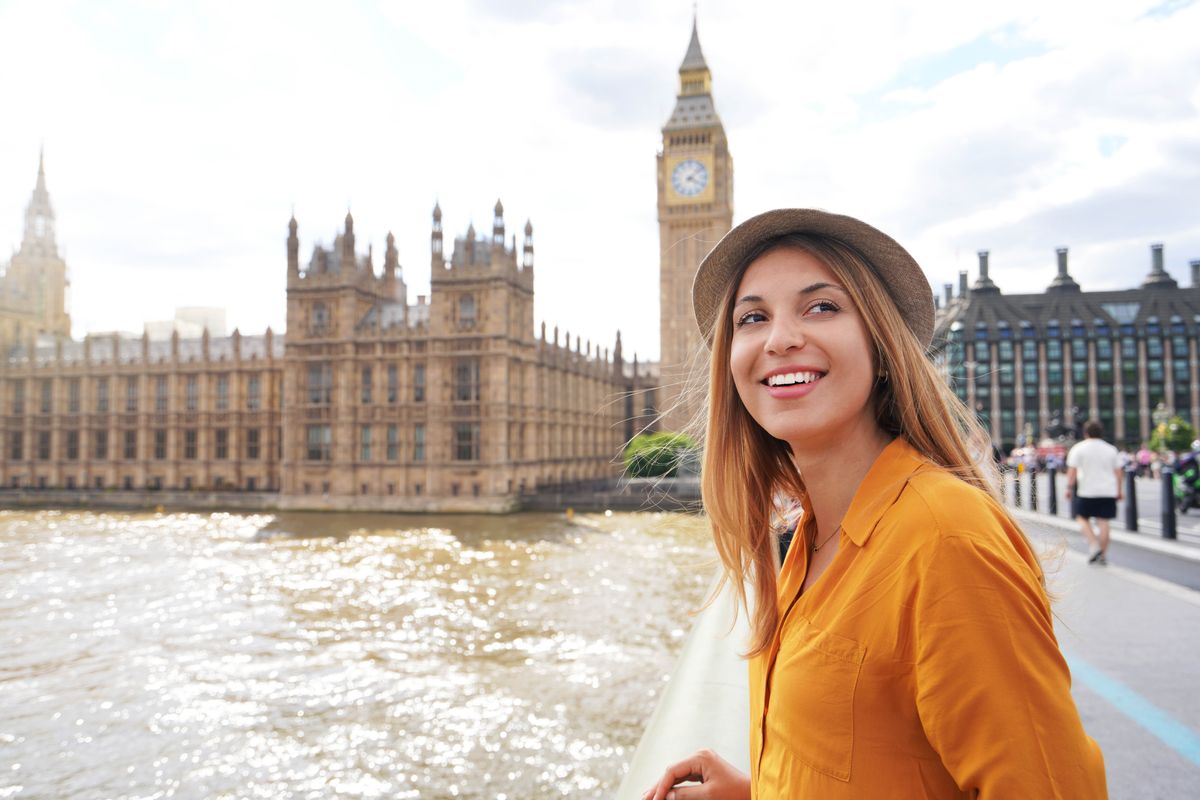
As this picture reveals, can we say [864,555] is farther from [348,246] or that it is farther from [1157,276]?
[1157,276]

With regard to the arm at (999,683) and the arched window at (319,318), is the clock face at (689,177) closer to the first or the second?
the arched window at (319,318)

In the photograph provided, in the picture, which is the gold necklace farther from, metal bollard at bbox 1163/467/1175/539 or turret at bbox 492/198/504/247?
turret at bbox 492/198/504/247

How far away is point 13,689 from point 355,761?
6634 millimetres

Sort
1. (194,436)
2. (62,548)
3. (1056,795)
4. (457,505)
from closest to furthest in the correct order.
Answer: (1056,795), (62,548), (457,505), (194,436)

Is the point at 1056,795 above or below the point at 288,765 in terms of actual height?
above

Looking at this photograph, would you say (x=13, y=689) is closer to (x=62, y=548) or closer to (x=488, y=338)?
(x=62, y=548)

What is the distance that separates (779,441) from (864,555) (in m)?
0.85

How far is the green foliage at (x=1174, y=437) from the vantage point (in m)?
37.8

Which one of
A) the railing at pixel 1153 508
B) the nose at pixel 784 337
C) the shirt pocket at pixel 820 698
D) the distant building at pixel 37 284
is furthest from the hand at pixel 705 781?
the distant building at pixel 37 284

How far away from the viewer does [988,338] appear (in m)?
66.6

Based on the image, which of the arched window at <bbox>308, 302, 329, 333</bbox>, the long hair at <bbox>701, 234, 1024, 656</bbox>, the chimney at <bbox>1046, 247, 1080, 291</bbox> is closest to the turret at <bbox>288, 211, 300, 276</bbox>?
the arched window at <bbox>308, 302, 329, 333</bbox>

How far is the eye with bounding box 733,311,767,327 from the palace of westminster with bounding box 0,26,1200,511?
3020cm

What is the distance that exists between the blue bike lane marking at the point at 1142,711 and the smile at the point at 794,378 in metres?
3.71

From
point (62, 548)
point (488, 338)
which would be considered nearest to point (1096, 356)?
point (488, 338)
